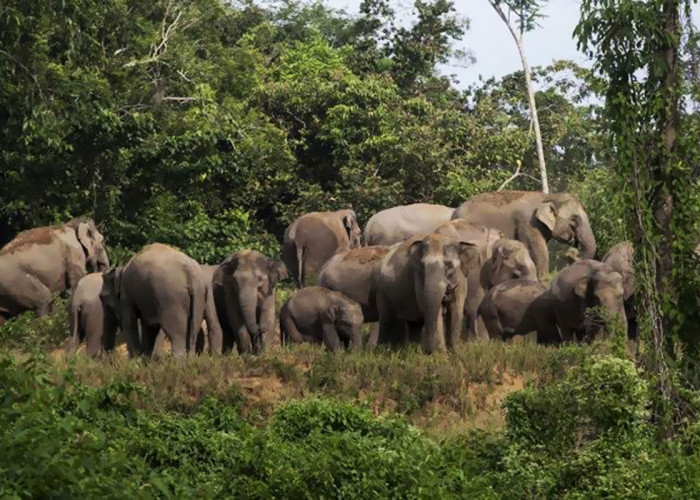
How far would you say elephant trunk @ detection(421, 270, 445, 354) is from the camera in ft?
63.5

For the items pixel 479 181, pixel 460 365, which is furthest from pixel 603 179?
pixel 460 365

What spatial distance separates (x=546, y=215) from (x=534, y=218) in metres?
0.20

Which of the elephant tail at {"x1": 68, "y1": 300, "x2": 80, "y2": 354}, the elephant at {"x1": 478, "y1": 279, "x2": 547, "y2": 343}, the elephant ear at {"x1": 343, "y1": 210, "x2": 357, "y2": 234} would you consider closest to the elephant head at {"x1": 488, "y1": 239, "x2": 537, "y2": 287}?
the elephant at {"x1": 478, "y1": 279, "x2": 547, "y2": 343}

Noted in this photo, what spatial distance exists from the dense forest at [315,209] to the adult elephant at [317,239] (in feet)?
12.2

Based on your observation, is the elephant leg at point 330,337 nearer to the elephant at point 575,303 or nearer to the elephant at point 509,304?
the elephant at point 509,304

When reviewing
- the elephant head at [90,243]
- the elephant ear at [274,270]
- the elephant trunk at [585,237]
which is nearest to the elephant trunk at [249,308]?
the elephant ear at [274,270]

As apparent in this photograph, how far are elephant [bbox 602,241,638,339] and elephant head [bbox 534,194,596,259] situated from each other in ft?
8.03

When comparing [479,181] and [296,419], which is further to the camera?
[479,181]

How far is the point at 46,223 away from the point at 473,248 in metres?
13.2

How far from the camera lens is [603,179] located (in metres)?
32.8

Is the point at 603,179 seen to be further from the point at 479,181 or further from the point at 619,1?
the point at 619,1

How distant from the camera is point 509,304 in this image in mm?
21391

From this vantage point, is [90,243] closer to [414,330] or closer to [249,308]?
[249,308]

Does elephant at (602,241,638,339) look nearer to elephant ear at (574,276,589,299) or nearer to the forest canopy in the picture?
elephant ear at (574,276,589,299)
